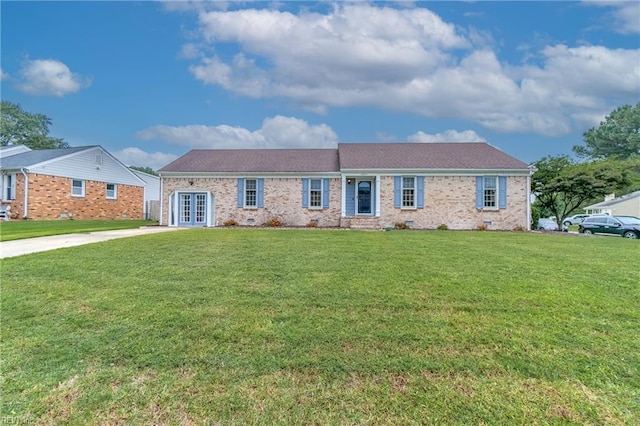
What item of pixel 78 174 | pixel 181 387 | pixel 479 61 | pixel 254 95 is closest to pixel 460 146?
pixel 479 61

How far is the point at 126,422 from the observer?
6.89ft

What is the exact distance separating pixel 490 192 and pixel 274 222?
12.0 m

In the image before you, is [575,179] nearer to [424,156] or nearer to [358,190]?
[424,156]

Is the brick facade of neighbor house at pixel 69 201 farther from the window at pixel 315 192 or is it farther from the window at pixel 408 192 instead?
the window at pixel 408 192

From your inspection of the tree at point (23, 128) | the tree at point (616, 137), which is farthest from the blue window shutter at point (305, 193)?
the tree at point (616, 137)

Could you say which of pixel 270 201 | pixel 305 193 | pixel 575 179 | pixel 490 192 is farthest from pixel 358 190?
pixel 575 179

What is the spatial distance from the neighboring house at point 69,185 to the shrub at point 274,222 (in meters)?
14.2

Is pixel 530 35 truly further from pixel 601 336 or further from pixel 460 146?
pixel 601 336

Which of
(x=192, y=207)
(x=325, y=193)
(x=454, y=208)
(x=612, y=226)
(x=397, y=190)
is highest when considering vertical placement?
(x=397, y=190)

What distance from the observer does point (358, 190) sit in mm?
18594

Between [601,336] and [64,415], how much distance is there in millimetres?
4832

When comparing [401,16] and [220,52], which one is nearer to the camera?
[401,16]

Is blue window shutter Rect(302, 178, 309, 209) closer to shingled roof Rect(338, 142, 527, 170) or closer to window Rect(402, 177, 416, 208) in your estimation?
A: shingled roof Rect(338, 142, 527, 170)

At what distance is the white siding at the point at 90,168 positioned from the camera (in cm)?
2048
